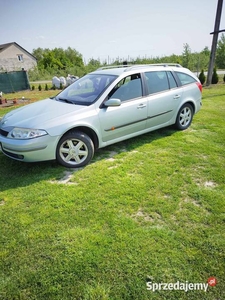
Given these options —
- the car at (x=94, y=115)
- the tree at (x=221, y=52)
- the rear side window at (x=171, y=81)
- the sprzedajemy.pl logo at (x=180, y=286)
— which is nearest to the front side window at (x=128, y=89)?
the car at (x=94, y=115)

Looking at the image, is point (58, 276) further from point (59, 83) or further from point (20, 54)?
point (20, 54)

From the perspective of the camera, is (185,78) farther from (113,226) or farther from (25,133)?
(113,226)

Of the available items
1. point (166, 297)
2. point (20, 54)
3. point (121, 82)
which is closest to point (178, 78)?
point (121, 82)

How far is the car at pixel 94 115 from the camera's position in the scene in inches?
114

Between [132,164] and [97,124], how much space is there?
0.88 metres

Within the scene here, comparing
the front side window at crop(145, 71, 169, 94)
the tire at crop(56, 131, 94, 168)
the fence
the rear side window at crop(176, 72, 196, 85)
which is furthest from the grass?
the fence

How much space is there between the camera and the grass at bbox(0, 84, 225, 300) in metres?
Result: 1.58

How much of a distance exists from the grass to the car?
0.37 metres

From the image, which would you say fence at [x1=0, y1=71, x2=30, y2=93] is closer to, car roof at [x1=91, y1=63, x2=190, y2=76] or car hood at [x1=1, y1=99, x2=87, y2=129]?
car roof at [x1=91, y1=63, x2=190, y2=76]

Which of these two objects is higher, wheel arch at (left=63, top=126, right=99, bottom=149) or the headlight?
the headlight

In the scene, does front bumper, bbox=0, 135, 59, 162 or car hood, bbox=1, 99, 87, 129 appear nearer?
front bumper, bbox=0, 135, 59, 162

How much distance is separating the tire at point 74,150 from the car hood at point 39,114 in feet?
1.17

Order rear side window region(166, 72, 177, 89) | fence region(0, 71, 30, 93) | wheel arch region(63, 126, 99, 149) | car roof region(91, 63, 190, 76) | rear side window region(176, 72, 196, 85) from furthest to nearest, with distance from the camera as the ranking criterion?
fence region(0, 71, 30, 93) < rear side window region(176, 72, 196, 85) < rear side window region(166, 72, 177, 89) < car roof region(91, 63, 190, 76) < wheel arch region(63, 126, 99, 149)

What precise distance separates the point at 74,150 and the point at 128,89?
1.50 meters
